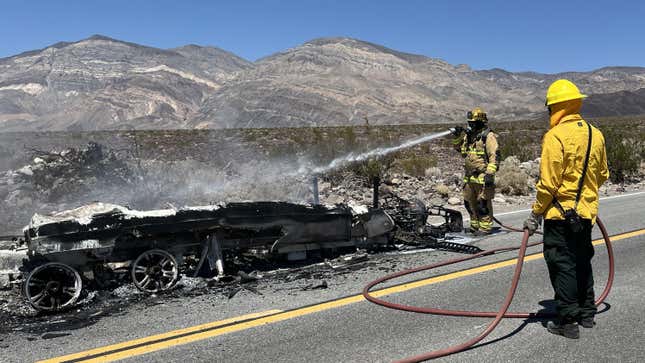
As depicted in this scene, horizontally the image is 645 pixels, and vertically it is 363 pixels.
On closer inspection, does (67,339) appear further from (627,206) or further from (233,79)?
(233,79)

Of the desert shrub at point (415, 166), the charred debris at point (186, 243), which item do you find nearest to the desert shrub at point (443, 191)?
the desert shrub at point (415, 166)

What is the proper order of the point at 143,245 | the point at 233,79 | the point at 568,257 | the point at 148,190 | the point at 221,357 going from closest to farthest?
the point at 221,357 < the point at 568,257 < the point at 143,245 < the point at 148,190 < the point at 233,79

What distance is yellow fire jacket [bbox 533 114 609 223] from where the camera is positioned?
4078 millimetres

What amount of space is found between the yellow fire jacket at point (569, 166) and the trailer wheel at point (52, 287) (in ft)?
14.3

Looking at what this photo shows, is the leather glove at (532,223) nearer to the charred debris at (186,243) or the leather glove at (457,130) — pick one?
the charred debris at (186,243)

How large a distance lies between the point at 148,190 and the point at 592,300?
8648mm

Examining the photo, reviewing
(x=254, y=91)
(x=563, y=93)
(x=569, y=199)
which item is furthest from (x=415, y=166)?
(x=254, y=91)

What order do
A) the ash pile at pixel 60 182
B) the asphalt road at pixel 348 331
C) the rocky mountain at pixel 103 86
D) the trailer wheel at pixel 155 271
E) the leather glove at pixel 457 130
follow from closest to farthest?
the asphalt road at pixel 348 331 → the trailer wheel at pixel 155 271 → the leather glove at pixel 457 130 → the ash pile at pixel 60 182 → the rocky mountain at pixel 103 86

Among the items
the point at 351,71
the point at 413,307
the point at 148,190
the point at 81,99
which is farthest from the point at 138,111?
the point at 413,307

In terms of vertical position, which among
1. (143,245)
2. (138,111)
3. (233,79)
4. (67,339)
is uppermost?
(233,79)

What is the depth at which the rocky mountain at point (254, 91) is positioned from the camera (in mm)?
110188

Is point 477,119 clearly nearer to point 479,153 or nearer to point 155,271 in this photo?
point 479,153

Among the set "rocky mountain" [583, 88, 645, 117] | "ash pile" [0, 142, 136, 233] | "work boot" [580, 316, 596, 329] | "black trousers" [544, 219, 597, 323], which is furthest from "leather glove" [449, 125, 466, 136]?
"rocky mountain" [583, 88, 645, 117]

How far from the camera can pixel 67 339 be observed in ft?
14.4
